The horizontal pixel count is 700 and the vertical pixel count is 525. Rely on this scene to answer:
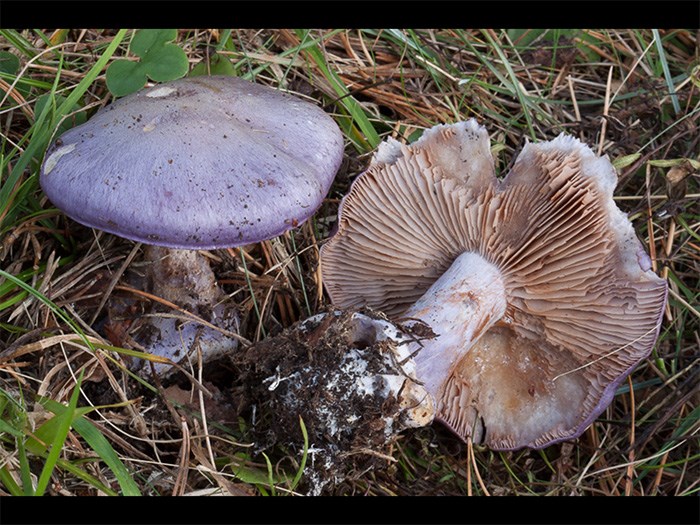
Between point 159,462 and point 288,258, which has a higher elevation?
point 288,258

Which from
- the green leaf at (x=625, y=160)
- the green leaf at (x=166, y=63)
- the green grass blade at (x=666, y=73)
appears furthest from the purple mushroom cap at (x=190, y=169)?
the green grass blade at (x=666, y=73)

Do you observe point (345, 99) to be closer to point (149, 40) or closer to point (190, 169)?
point (149, 40)

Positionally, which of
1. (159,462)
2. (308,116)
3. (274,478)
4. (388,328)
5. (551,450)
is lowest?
(551,450)

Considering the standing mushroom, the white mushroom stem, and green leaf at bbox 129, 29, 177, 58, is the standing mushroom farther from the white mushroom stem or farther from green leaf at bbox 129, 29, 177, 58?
the white mushroom stem

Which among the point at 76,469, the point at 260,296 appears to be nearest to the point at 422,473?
the point at 260,296

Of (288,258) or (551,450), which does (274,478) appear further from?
(551,450)

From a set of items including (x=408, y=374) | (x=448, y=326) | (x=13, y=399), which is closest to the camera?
(x=13, y=399)
